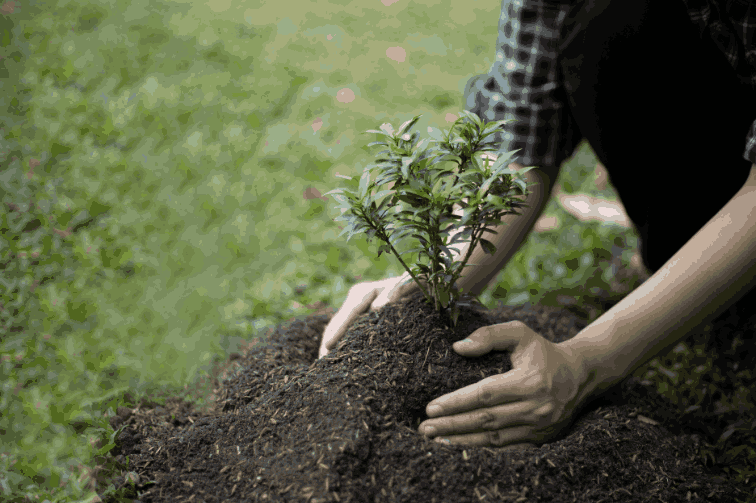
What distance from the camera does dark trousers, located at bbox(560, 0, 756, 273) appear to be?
2174mm

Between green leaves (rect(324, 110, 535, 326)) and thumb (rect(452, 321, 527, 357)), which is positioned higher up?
green leaves (rect(324, 110, 535, 326))

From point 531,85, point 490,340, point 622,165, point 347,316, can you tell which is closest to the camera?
point 490,340

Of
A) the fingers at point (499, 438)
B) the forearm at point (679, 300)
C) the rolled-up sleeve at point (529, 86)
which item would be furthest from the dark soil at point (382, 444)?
the rolled-up sleeve at point (529, 86)

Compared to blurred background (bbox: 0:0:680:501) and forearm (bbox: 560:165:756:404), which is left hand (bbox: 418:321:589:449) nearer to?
forearm (bbox: 560:165:756:404)

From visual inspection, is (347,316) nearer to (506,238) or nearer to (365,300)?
(365,300)

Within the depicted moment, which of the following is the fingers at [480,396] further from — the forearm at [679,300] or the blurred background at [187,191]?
the blurred background at [187,191]

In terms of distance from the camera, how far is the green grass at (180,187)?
2.59 m

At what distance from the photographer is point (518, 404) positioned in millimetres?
1626

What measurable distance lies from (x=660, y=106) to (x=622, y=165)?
0.33 m

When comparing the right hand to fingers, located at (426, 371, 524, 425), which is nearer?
fingers, located at (426, 371, 524, 425)

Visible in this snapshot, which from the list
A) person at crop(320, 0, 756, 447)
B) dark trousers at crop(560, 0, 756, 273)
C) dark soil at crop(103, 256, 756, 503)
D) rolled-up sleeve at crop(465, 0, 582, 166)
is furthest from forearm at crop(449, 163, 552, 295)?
dark trousers at crop(560, 0, 756, 273)

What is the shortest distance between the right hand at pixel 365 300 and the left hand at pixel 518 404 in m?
0.46

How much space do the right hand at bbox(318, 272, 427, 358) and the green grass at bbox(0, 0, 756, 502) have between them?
2.26ft

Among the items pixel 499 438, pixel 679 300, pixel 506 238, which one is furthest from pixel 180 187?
pixel 679 300
